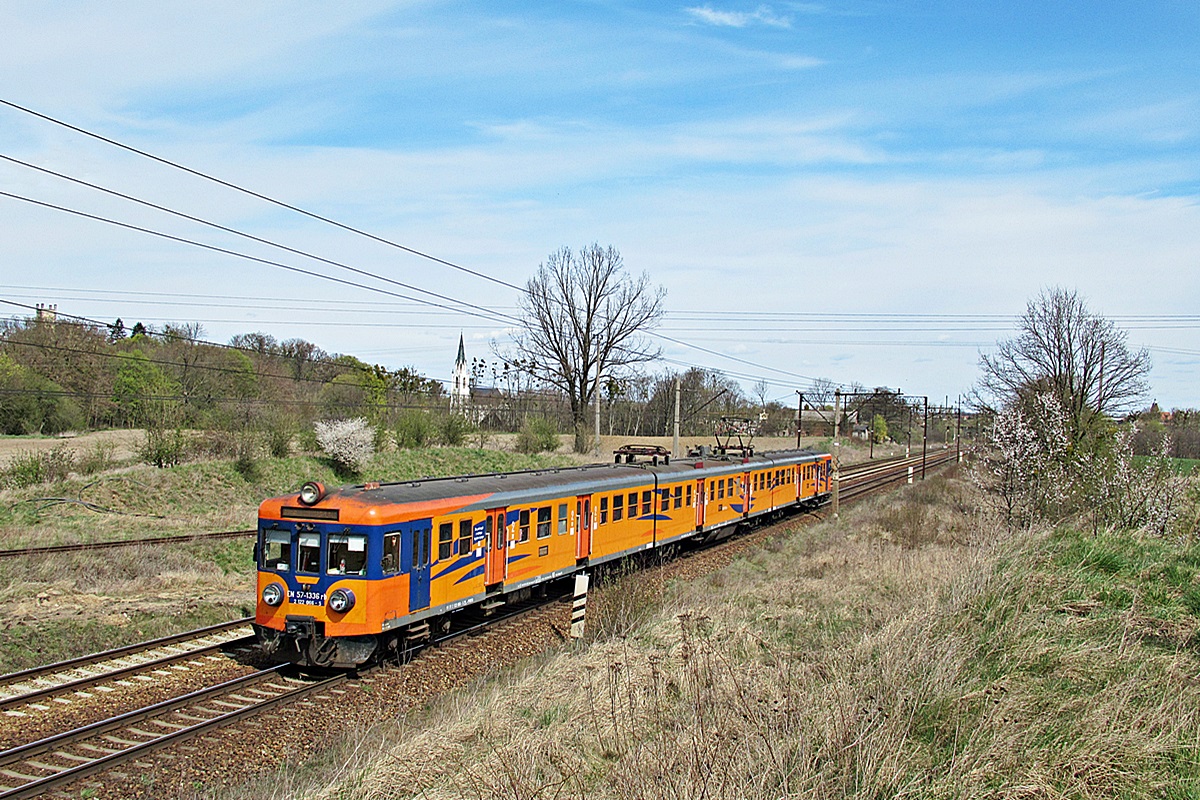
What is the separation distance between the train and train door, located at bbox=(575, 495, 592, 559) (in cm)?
4

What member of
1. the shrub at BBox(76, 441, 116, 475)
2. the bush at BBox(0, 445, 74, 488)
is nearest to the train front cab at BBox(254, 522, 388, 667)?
the bush at BBox(0, 445, 74, 488)

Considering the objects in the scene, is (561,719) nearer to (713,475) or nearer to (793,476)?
(713,475)

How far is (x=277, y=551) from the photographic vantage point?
37.6 feet

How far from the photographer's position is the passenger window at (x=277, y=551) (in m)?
11.3

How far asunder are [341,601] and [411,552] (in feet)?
3.73

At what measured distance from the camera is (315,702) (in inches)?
405

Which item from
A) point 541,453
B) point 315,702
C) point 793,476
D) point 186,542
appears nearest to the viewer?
point 315,702

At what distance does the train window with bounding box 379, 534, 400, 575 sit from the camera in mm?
11078

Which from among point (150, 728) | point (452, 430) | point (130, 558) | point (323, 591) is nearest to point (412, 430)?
point (452, 430)

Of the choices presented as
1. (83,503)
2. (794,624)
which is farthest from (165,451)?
(794,624)

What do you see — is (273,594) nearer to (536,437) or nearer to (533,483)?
(533,483)

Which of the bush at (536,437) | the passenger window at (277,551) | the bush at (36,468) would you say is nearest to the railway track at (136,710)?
the passenger window at (277,551)

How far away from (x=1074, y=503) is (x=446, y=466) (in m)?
24.1

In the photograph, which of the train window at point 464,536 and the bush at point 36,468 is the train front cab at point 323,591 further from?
the bush at point 36,468
